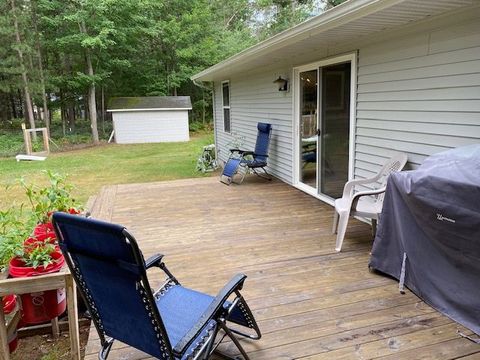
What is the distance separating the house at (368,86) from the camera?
3006 millimetres

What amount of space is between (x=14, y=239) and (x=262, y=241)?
2.24m

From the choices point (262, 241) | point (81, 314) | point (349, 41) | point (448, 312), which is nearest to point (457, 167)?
point (448, 312)

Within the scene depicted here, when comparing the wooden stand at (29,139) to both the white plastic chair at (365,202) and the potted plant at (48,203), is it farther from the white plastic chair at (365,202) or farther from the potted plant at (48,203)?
the white plastic chair at (365,202)

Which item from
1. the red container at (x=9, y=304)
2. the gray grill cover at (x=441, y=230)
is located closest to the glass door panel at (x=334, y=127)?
the gray grill cover at (x=441, y=230)

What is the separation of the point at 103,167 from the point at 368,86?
9.26 metres

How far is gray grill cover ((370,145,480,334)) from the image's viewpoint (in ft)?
7.11

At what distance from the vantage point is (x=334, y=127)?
4996 millimetres

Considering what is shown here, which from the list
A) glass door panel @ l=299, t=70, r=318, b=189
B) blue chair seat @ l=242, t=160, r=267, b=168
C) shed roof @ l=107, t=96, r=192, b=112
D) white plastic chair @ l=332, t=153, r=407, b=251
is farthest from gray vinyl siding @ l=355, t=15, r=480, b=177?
shed roof @ l=107, t=96, r=192, b=112

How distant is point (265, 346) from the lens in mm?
2164

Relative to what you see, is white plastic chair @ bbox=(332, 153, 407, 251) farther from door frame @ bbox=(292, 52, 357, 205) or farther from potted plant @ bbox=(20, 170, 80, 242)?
potted plant @ bbox=(20, 170, 80, 242)

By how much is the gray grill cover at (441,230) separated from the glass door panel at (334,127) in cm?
214

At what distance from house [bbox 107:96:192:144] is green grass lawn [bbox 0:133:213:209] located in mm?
1562

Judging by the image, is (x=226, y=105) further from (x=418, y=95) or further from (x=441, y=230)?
(x=441, y=230)

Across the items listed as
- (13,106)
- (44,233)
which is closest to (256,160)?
(44,233)
